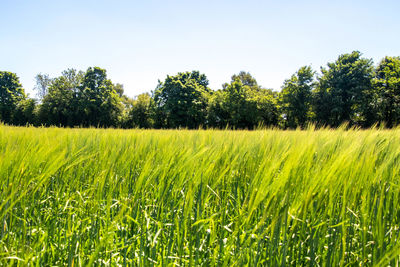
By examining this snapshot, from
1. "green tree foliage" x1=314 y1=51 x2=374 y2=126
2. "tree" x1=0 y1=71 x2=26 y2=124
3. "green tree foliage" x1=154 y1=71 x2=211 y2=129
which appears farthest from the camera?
"tree" x1=0 y1=71 x2=26 y2=124

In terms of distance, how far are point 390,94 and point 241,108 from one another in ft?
56.0

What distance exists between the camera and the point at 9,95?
39.0 metres

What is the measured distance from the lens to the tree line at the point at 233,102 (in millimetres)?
25234

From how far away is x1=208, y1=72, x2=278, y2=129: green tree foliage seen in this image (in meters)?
26.6

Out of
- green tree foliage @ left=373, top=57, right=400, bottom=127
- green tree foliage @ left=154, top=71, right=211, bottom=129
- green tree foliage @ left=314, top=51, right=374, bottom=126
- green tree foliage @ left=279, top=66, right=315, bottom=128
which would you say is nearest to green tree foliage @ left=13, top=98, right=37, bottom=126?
green tree foliage @ left=154, top=71, right=211, bottom=129

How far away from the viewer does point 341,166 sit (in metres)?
0.92

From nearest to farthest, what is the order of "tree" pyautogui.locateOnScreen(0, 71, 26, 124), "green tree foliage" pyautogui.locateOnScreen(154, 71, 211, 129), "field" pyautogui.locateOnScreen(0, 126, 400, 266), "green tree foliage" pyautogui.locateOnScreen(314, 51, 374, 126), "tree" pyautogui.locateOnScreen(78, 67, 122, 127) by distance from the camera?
"field" pyautogui.locateOnScreen(0, 126, 400, 266)
"green tree foliage" pyautogui.locateOnScreen(314, 51, 374, 126)
"green tree foliage" pyautogui.locateOnScreen(154, 71, 211, 129)
"tree" pyautogui.locateOnScreen(78, 67, 122, 127)
"tree" pyautogui.locateOnScreen(0, 71, 26, 124)

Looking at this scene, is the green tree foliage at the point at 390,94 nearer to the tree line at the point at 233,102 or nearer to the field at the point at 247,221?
the tree line at the point at 233,102

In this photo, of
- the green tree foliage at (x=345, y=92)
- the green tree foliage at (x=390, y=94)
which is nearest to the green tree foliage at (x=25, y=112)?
the green tree foliage at (x=345, y=92)

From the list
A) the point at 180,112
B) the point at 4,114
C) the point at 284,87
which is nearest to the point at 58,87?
the point at 4,114

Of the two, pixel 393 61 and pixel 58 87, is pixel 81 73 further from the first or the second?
pixel 393 61

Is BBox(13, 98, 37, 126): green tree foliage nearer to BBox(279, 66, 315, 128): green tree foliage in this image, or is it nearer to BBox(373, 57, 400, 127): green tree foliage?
BBox(279, 66, 315, 128): green tree foliage

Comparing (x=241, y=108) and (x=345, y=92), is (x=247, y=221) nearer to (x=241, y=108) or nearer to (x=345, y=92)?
(x=241, y=108)

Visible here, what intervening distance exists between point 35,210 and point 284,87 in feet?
98.0
